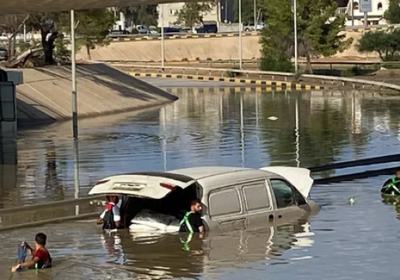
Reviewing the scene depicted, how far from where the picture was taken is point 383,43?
94.6m

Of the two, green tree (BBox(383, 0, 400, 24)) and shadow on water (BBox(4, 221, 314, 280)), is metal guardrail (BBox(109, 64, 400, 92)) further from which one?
shadow on water (BBox(4, 221, 314, 280))

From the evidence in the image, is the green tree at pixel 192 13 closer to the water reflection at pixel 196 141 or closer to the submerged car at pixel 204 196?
the water reflection at pixel 196 141

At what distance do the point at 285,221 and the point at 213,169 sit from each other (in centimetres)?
157

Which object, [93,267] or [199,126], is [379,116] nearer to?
[199,126]

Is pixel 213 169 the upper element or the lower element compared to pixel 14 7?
lower

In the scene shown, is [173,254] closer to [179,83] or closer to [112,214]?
[112,214]

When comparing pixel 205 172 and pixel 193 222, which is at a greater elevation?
pixel 205 172

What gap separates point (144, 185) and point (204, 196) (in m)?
1.00

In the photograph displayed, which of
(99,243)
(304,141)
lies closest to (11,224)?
(99,243)

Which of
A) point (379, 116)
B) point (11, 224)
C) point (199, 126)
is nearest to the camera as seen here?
point (11, 224)

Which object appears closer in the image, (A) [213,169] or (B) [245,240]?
(B) [245,240]

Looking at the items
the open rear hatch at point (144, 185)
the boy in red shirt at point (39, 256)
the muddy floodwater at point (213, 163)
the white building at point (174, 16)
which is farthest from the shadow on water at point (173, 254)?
the white building at point (174, 16)

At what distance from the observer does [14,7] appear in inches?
1273

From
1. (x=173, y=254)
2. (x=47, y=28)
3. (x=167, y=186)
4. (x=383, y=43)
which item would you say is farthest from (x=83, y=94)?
(x=383, y=43)
